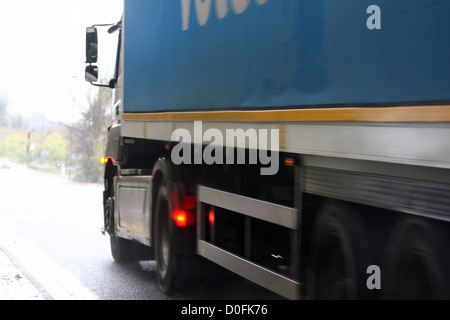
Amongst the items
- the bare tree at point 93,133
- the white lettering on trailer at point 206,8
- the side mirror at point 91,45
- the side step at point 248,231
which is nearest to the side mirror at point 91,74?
the side mirror at point 91,45

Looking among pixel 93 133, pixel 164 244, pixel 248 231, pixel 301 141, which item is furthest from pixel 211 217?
pixel 93 133

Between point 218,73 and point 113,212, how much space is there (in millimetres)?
4674

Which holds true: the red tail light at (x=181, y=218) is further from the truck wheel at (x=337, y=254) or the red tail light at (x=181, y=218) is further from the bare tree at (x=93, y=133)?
the bare tree at (x=93, y=133)

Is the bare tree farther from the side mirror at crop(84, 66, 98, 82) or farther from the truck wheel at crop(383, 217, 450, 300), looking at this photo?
the truck wheel at crop(383, 217, 450, 300)

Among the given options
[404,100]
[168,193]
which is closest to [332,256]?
[404,100]

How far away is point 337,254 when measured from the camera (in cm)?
445

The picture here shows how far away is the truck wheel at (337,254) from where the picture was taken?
4148mm

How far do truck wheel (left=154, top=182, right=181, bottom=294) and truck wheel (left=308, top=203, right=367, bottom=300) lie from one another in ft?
9.05

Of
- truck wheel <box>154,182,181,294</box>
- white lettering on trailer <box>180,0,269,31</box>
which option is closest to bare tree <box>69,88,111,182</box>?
truck wheel <box>154,182,181,294</box>

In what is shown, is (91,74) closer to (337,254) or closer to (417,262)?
(337,254)

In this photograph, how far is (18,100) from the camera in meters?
120

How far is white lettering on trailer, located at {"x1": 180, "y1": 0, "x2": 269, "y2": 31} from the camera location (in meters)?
5.55

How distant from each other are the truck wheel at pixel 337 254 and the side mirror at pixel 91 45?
19.3ft
